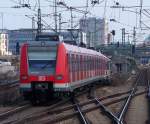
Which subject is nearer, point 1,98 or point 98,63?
point 1,98

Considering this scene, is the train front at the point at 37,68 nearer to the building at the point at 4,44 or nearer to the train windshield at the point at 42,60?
the train windshield at the point at 42,60

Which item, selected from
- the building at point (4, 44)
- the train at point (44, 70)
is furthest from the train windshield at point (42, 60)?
the building at point (4, 44)

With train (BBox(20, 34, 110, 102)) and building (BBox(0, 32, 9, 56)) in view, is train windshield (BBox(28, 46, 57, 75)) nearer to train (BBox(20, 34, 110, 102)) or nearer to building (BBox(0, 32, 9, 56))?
train (BBox(20, 34, 110, 102))

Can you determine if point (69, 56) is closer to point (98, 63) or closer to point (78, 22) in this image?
point (98, 63)

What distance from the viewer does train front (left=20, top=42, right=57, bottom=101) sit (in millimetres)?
23031

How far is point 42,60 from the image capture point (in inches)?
913

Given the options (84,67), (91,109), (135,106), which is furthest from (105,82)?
(91,109)

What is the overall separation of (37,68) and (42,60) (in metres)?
0.41

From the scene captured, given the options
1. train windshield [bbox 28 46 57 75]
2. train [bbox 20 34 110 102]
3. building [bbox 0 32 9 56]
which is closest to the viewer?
train [bbox 20 34 110 102]

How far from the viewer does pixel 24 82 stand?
23.3m

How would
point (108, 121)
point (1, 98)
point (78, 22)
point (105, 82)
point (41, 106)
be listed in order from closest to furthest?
point (108, 121), point (41, 106), point (1, 98), point (105, 82), point (78, 22)

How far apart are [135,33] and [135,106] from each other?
2801 inches

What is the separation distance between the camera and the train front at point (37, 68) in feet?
75.6

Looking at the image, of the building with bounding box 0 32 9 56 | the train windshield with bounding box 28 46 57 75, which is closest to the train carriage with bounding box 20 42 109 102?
the train windshield with bounding box 28 46 57 75
